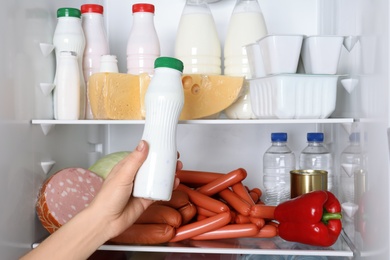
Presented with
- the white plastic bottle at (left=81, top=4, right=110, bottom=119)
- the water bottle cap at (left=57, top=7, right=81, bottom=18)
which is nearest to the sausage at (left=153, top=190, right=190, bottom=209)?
the white plastic bottle at (left=81, top=4, right=110, bottom=119)

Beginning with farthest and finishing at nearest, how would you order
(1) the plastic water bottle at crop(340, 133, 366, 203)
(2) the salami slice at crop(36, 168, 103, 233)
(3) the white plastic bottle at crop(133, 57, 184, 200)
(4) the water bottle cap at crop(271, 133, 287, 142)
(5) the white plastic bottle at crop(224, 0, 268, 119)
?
(4) the water bottle cap at crop(271, 133, 287, 142) < (5) the white plastic bottle at crop(224, 0, 268, 119) < (2) the salami slice at crop(36, 168, 103, 233) < (1) the plastic water bottle at crop(340, 133, 366, 203) < (3) the white plastic bottle at crop(133, 57, 184, 200)

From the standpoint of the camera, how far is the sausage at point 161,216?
54.6 inches

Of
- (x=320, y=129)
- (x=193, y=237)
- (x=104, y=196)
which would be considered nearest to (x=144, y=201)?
(x=104, y=196)

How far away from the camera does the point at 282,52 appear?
1.29m

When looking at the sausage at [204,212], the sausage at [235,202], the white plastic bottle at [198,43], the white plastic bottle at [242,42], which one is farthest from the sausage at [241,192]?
the white plastic bottle at [198,43]

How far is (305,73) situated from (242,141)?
0.55 m

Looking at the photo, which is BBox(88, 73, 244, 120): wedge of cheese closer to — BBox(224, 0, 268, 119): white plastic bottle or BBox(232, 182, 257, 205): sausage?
BBox(224, 0, 268, 119): white plastic bottle

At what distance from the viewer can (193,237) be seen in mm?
1409

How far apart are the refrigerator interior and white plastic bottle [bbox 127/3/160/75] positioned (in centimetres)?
21

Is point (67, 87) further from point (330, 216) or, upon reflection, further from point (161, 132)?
point (330, 216)

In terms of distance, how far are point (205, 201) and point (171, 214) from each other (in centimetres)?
13

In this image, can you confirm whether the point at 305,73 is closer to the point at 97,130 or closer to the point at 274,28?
the point at 274,28

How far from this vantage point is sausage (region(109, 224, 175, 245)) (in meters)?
1.36

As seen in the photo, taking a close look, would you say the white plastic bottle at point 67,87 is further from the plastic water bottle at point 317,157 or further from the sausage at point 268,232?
the plastic water bottle at point 317,157
